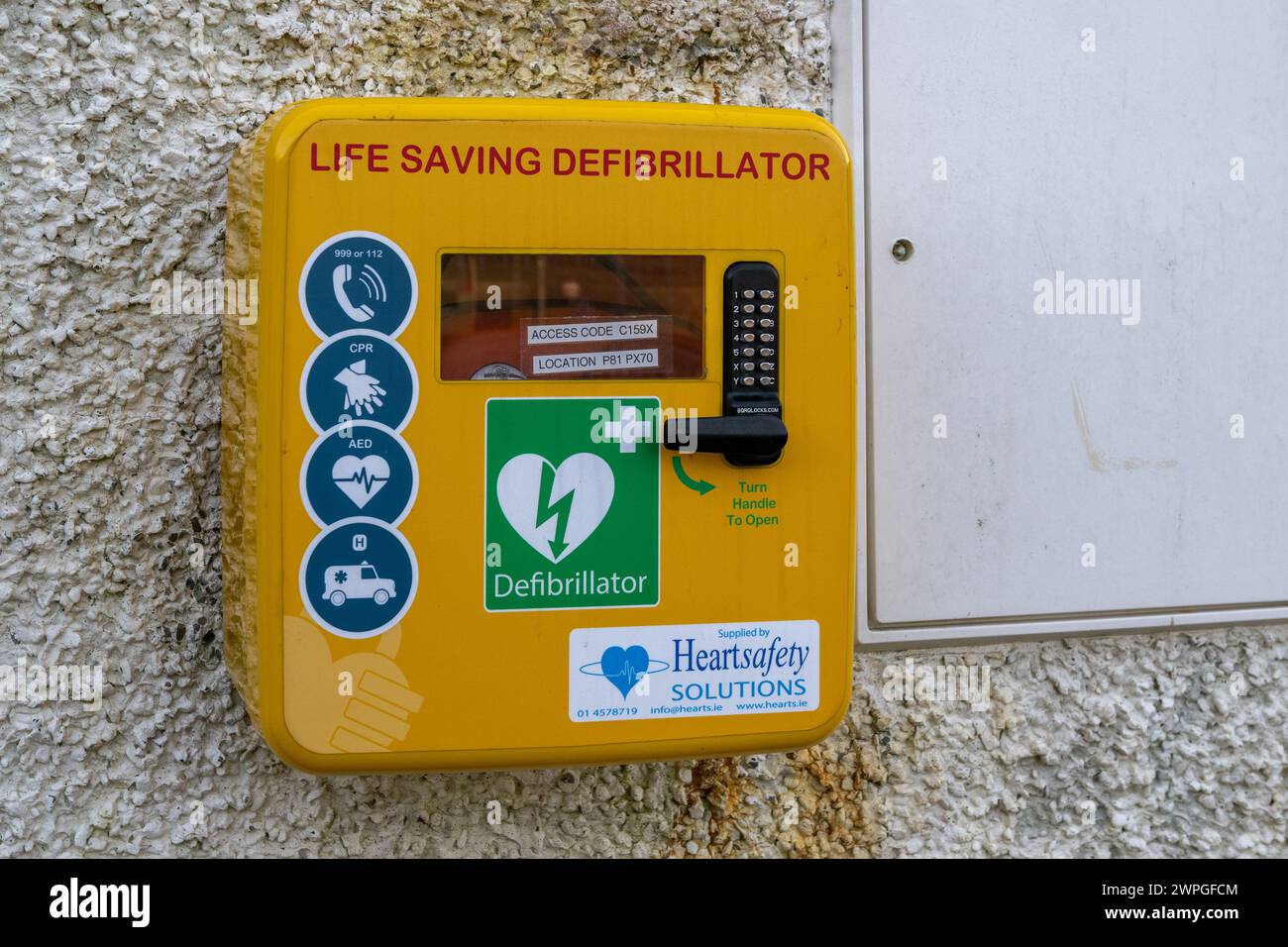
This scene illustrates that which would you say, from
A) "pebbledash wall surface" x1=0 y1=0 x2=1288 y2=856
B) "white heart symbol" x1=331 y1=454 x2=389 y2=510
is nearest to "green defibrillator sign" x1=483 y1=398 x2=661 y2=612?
"white heart symbol" x1=331 y1=454 x2=389 y2=510

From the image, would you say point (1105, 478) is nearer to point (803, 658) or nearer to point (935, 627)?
point (935, 627)

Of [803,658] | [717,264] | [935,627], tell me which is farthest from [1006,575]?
[717,264]

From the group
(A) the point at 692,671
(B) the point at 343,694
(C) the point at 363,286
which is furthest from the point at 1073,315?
(B) the point at 343,694

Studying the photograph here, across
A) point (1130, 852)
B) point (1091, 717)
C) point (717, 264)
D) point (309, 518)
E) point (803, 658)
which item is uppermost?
point (717, 264)

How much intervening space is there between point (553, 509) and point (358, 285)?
0.29 metres

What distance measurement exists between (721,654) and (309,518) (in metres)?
0.44

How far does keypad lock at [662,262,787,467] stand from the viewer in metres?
1.12

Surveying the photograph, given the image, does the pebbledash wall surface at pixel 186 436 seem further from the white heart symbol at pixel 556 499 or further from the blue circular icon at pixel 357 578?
the white heart symbol at pixel 556 499

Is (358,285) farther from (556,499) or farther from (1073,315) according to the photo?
(1073,315)

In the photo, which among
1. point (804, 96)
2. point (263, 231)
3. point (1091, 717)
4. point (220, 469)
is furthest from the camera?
point (1091, 717)

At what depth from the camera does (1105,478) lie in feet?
4.79

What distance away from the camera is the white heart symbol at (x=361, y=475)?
3.55 ft

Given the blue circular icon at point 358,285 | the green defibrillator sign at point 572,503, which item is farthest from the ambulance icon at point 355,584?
the blue circular icon at point 358,285

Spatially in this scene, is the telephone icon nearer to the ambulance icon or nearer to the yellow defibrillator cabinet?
the yellow defibrillator cabinet
